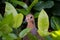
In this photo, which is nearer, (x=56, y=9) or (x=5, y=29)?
(x=5, y=29)

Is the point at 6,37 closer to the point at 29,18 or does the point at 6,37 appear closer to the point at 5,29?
the point at 5,29

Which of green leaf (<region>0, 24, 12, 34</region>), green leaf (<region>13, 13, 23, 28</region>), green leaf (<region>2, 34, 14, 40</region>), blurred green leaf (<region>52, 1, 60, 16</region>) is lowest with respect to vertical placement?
green leaf (<region>2, 34, 14, 40</region>)

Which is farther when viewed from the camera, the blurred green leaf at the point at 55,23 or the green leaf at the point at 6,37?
the blurred green leaf at the point at 55,23

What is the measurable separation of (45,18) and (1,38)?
6.2 inches

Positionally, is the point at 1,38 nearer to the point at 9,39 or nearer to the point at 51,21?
the point at 9,39

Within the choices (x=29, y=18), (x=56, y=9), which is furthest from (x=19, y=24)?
(x=56, y=9)

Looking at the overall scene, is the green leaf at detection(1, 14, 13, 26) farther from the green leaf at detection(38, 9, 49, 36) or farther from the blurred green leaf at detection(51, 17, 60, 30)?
the blurred green leaf at detection(51, 17, 60, 30)

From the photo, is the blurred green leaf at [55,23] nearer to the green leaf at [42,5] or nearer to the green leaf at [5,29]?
the green leaf at [42,5]

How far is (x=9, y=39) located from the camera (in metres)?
0.48

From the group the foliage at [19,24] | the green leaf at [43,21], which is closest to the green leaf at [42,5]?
the foliage at [19,24]

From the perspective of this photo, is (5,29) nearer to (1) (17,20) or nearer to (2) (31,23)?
(1) (17,20)

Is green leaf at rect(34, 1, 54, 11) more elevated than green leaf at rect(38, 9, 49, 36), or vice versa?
green leaf at rect(34, 1, 54, 11)

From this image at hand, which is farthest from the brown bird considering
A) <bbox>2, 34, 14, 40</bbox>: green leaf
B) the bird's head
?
<bbox>2, 34, 14, 40</bbox>: green leaf

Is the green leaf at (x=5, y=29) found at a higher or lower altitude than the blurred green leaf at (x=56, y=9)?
lower
